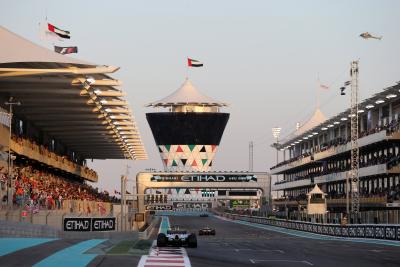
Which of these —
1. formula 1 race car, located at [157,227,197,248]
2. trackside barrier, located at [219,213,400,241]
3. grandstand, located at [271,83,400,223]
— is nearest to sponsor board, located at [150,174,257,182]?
grandstand, located at [271,83,400,223]

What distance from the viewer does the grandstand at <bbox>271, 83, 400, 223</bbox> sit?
252 feet

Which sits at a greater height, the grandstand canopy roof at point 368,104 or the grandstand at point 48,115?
the grandstand canopy roof at point 368,104

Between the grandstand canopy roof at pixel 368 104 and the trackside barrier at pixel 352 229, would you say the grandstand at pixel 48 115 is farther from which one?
the grandstand canopy roof at pixel 368 104

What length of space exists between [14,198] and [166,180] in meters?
78.8

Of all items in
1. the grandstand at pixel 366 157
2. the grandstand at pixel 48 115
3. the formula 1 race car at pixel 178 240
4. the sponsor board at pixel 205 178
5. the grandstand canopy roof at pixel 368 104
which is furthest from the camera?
the sponsor board at pixel 205 178

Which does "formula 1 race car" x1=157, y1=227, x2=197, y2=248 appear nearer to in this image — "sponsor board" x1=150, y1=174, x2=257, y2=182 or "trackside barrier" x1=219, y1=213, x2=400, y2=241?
"trackside barrier" x1=219, y1=213, x2=400, y2=241

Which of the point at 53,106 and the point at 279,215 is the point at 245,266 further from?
the point at 279,215

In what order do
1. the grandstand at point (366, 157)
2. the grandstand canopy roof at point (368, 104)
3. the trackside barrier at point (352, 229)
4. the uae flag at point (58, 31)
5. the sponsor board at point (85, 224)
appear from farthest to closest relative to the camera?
the grandstand canopy roof at point (368, 104) < the grandstand at point (366, 157) < the uae flag at point (58, 31) < the sponsor board at point (85, 224) < the trackside barrier at point (352, 229)

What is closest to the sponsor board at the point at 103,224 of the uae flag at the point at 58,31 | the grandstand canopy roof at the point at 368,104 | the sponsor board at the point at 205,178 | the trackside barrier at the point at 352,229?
the uae flag at the point at 58,31

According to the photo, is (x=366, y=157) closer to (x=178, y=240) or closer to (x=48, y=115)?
(x=48, y=115)

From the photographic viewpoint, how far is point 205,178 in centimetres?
12975

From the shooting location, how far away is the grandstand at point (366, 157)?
76688 millimetres

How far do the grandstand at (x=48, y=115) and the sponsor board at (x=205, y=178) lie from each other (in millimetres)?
17608

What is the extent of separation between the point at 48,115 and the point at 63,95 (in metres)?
13.1
